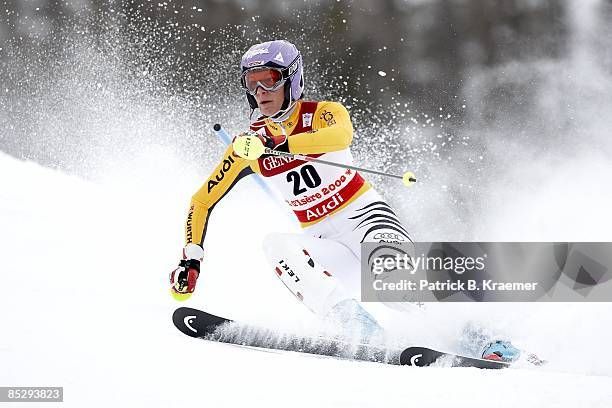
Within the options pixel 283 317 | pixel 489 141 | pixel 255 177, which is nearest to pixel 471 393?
pixel 283 317

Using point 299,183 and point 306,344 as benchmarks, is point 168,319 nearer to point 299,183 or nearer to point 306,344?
point 306,344

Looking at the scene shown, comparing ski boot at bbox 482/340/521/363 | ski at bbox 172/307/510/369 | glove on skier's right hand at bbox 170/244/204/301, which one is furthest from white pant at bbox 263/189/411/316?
ski boot at bbox 482/340/521/363

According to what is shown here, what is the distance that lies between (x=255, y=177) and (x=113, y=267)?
4.68ft

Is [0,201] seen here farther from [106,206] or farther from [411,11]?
[411,11]

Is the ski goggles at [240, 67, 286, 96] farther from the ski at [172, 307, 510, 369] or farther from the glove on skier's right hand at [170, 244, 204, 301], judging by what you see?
the ski at [172, 307, 510, 369]

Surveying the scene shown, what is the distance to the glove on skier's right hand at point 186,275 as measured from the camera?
3605mm

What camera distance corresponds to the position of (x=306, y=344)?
10.6 feet

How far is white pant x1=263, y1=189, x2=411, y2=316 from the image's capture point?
347cm

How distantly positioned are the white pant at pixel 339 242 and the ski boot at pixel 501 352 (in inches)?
27.7

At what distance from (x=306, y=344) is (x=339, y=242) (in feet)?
2.57

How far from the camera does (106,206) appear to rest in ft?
21.6
